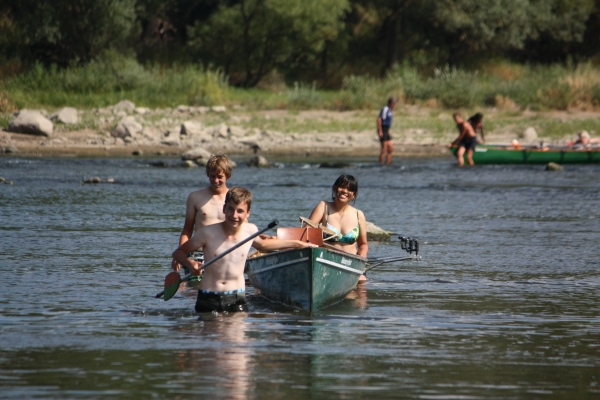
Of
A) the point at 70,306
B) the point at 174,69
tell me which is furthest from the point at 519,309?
the point at 174,69

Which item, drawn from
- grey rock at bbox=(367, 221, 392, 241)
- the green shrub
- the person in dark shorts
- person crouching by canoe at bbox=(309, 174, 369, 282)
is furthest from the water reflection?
the green shrub

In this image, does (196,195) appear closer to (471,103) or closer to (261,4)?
(471,103)

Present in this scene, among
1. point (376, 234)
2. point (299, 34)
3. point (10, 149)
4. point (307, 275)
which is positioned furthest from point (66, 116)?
point (307, 275)

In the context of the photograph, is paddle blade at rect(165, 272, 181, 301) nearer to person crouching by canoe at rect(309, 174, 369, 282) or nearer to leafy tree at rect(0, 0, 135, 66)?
Result: person crouching by canoe at rect(309, 174, 369, 282)

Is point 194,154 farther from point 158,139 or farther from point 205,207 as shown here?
point 205,207

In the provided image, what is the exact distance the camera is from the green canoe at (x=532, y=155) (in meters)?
30.1

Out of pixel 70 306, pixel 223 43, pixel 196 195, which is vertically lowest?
pixel 70 306

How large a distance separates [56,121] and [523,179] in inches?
554

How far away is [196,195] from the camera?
10938 millimetres

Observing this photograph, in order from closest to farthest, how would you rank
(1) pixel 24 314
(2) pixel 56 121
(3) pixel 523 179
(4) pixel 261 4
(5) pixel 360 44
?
(1) pixel 24 314, (3) pixel 523 179, (2) pixel 56 121, (4) pixel 261 4, (5) pixel 360 44

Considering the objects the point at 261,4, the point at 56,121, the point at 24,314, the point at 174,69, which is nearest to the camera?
the point at 24,314

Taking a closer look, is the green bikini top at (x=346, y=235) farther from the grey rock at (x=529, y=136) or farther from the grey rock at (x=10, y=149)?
the grey rock at (x=529, y=136)

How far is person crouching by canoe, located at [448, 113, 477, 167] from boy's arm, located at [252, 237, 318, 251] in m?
19.4

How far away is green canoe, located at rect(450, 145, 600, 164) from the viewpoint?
1185 inches
